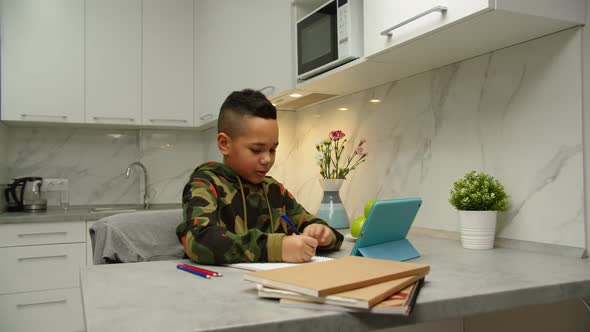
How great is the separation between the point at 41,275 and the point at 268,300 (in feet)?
7.42

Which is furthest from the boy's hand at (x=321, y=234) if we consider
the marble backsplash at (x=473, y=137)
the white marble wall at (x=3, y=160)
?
the white marble wall at (x=3, y=160)

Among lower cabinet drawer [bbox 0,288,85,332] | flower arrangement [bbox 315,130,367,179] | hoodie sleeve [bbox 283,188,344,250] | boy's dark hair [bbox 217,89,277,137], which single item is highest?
boy's dark hair [bbox 217,89,277,137]

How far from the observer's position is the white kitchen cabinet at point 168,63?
3.08 metres

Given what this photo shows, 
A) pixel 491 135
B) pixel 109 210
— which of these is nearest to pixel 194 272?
pixel 491 135

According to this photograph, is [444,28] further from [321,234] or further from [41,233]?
[41,233]

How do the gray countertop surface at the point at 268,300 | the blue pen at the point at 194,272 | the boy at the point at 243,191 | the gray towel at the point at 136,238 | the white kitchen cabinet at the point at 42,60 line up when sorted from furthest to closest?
1. the white kitchen cabinet at the point at 42,60
2. the gray towel at the point at 136,238
3. the boy at the point at 243,191
4. the blue pen at the point at 194,272
5. the gray countertop surface at the point at 268,300

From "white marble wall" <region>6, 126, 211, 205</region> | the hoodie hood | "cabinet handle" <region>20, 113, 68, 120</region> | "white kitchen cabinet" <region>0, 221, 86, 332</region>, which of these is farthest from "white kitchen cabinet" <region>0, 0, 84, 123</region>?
the hoodie hood

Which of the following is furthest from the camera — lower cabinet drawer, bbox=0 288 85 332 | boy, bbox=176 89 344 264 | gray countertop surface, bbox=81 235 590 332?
lower cabinet drawer, bbox=0 288 85 332

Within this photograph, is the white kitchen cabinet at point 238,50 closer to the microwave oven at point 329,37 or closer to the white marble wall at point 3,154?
the microwave oven at point 329,37

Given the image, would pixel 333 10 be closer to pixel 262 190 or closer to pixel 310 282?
pixel 262 190

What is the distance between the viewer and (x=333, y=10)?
166 cm

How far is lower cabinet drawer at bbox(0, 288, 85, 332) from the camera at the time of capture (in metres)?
2.45

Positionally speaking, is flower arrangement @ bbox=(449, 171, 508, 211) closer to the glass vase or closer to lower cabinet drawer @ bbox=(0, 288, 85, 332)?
the glass vase

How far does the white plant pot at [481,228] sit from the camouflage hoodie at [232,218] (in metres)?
0.35
